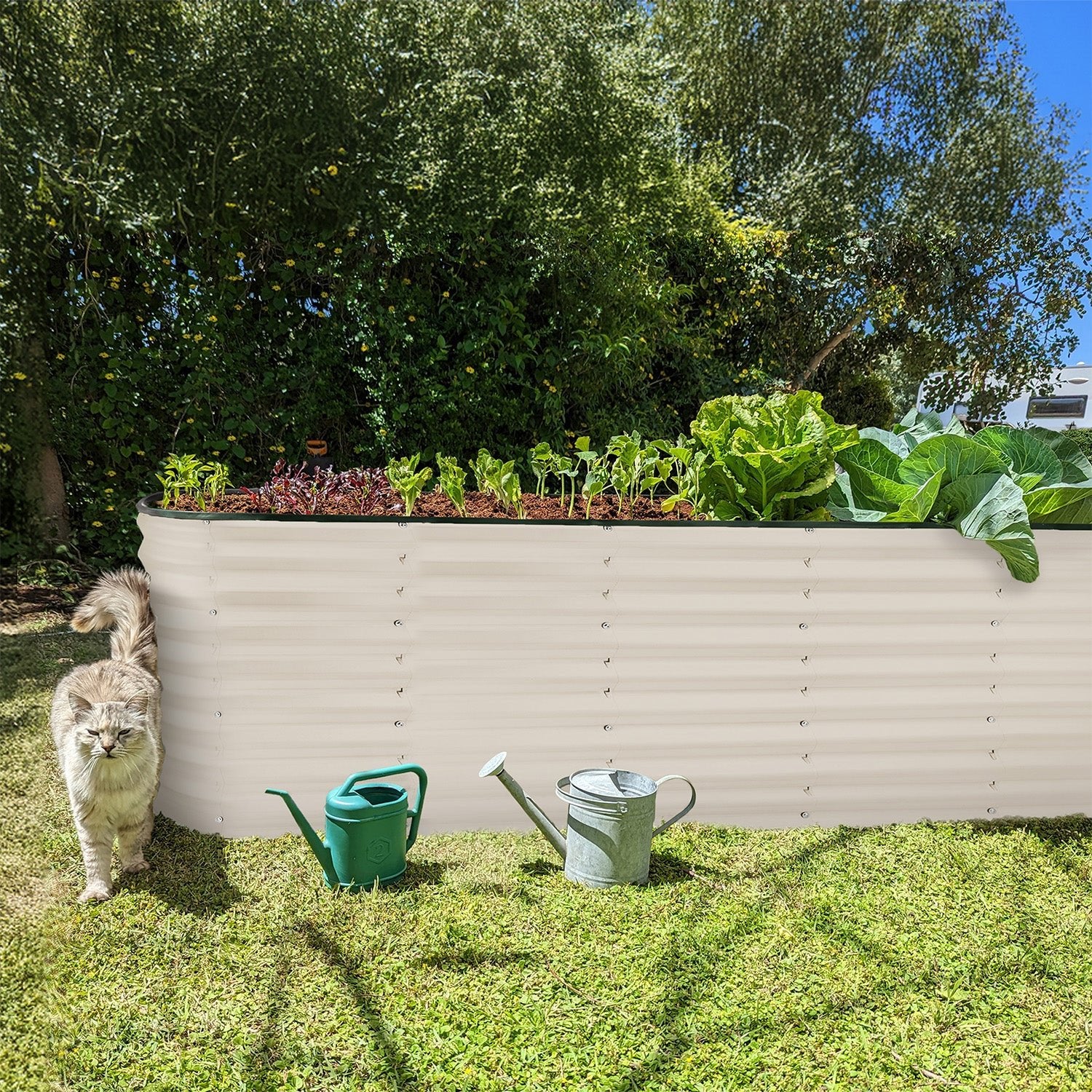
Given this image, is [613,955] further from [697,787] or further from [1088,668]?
[1088,668]

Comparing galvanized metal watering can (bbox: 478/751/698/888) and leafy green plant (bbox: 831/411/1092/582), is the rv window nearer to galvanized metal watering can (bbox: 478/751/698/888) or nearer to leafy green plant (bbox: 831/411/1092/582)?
leafy green plant (bbox: 831/411/1092/582)

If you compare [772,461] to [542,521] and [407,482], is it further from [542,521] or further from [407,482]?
[407,482]

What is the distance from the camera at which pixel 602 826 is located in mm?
2359

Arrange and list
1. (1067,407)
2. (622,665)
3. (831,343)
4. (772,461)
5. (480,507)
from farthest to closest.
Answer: (1067,407) < (831,343) < (480,507) < (772,461) < (622,665)

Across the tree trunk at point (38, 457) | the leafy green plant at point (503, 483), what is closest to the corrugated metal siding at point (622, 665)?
the leafy green plant at point (503, 483)

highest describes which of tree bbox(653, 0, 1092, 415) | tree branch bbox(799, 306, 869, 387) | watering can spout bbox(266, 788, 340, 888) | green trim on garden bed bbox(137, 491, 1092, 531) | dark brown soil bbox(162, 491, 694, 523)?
tree bbox(653, 0, 1092, 415)

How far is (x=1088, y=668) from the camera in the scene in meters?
3.02

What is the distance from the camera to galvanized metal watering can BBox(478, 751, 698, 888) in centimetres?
236

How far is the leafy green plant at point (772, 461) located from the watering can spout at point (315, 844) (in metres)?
1.75

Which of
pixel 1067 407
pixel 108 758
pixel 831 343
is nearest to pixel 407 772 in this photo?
pixel 108 758

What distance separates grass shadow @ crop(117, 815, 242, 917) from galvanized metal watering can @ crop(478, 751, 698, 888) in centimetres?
83

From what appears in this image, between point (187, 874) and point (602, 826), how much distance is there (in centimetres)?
126

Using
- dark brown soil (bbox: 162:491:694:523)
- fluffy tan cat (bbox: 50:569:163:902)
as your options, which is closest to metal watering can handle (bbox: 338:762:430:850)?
fluffy tan cat (bbox: 50:569:163:902)

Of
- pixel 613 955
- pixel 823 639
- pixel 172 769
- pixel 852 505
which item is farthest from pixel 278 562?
pixel 852 505
